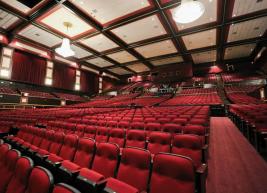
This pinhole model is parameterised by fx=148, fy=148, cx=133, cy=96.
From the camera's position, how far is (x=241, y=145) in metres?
2.39

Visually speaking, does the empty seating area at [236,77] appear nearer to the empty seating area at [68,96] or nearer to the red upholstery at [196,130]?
the red upholstery at [196,130]

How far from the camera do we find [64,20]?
21.4 ft

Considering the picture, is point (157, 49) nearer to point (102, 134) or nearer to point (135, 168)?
point (102, 134)

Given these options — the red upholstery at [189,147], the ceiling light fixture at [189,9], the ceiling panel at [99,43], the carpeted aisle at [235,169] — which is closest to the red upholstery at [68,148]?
the red upholstery at [189,147]

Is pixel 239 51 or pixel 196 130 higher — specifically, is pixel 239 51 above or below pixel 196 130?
above

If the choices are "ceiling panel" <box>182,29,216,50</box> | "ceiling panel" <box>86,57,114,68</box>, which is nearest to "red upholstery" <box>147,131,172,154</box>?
"ceiling panel" <box>182,29,216,50</box>

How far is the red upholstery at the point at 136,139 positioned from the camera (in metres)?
1.92

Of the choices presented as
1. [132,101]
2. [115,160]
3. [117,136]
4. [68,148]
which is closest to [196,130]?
[117,136]

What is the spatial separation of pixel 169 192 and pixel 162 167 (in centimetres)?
16

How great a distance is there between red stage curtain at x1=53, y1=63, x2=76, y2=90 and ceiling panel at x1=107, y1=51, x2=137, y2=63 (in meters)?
3.63

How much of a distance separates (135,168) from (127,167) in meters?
0.08

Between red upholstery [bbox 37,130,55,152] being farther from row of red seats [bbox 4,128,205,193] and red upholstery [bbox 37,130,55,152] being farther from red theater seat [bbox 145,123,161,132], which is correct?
red theater seat [bbox 145,123,161,132]

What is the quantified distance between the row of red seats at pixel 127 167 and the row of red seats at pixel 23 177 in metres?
0.24

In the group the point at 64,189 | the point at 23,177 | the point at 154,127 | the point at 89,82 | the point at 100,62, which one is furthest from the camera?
the point at 89,82
